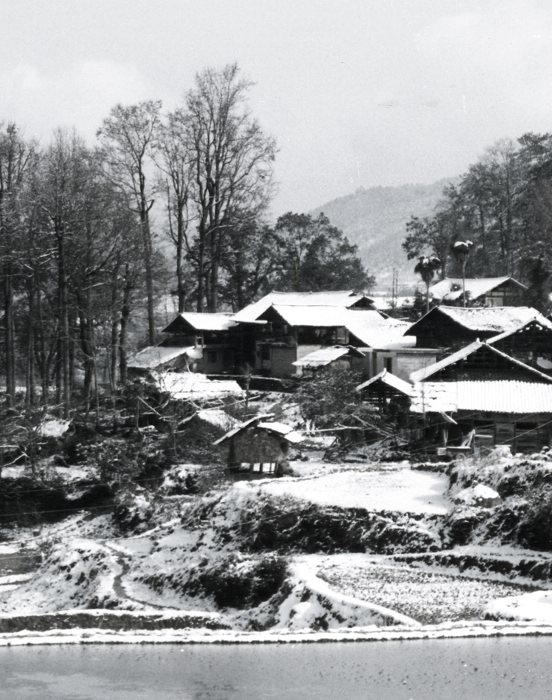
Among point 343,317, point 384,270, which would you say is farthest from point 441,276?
point 384,270

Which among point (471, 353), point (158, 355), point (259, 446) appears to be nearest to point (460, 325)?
point (471, 353)

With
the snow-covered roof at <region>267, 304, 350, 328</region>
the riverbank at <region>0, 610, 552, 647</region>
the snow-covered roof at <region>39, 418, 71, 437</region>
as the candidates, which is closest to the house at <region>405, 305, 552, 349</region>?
the snow-covered roof at <region>267, 304, 350, 328</region>

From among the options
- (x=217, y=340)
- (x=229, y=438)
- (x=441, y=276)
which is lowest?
(x=229, y=438)

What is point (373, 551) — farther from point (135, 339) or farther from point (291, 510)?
point (135, 339)

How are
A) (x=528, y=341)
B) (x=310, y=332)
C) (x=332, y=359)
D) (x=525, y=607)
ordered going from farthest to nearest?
1. (x=310, y=332)
2. (x=332, y=359)
3. (x=528, y=341)
4. (x=525, y=607)

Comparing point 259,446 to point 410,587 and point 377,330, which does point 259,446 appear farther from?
point 377,330
